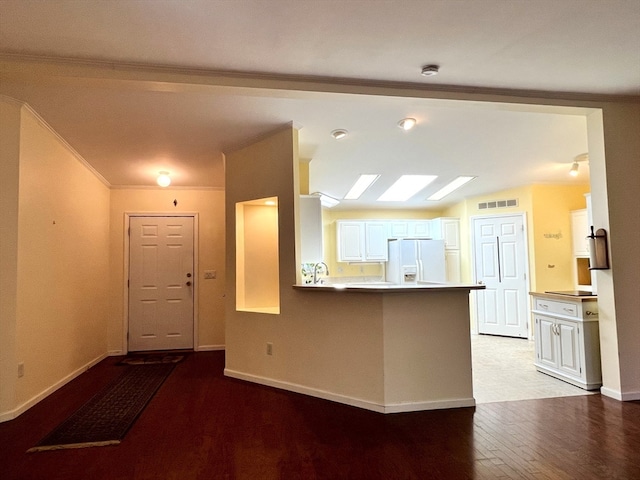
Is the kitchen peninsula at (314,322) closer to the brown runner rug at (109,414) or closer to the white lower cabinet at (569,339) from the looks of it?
the brown runner rug at (109,414)

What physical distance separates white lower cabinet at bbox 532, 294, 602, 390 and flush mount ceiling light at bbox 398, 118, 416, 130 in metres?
2.27

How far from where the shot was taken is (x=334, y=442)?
101 inches

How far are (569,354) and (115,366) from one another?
507 centimetres

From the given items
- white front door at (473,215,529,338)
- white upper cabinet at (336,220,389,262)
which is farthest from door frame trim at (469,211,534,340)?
white upper cabinet at (336,220,389,262)

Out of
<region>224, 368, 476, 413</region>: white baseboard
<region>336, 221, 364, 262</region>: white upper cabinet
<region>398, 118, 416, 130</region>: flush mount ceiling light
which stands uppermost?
<region>398, 118, 416, 130</region>: flush mount ceiling light

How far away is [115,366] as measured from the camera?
4719 mm

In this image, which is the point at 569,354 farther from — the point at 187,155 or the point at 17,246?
the point at 17,246

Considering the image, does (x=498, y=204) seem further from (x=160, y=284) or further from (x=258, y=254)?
(x=160, y=284)

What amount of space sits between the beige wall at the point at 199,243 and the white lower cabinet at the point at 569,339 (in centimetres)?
413

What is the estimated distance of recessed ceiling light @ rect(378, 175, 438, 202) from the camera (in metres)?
6.29

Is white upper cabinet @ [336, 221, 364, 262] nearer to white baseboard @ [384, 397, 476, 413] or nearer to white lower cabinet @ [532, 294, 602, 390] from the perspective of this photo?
white lower cabinet @ [532, 294, 602, 390]

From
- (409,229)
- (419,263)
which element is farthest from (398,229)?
(419,263)

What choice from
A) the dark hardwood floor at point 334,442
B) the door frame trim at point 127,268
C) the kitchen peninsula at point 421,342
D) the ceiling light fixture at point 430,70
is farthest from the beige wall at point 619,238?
the door frame trim at point 127,268

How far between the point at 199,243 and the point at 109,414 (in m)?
2.90
